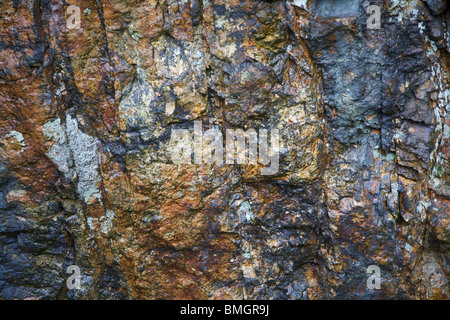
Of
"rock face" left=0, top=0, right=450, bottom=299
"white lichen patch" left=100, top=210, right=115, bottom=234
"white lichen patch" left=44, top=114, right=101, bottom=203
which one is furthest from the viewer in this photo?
"white lichen patch" left=100, top=210, right=115, bottom=234

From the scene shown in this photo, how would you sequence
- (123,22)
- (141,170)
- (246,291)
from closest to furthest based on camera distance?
(123,22), (141,170), (246,291)

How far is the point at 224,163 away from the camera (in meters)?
2.40

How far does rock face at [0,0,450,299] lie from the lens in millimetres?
2209

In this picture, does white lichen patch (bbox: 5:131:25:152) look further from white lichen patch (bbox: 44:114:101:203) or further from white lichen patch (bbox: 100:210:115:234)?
white lichen patch (bbox: 100:210:115:234)

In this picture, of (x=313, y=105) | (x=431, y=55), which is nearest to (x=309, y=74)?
(x=313, y=105)

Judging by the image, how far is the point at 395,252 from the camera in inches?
95.3

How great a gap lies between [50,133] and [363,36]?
222 cm

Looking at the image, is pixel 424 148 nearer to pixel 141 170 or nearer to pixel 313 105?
pixel 313 105

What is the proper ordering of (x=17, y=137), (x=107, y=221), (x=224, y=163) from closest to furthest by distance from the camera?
1. (x=17, y=137)
2. (x=224, y=163)
3. (x=107, y=221)

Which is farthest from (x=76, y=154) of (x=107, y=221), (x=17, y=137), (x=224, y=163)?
(x=224, y=163)

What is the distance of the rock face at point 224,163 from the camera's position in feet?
7.25

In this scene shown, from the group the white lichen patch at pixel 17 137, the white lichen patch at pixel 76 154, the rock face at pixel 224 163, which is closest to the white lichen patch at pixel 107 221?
the rock face at pixel 224 163

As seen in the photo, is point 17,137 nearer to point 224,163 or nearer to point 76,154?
point 76,154

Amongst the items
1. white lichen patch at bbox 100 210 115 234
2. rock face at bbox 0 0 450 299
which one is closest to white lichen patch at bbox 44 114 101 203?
rock face at bbox 0 0 450 299
